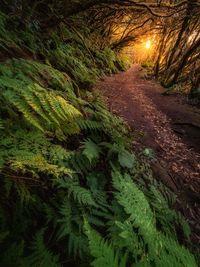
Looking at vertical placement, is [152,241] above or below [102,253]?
below

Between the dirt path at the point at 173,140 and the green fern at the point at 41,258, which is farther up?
the green fern at the point at 41,258

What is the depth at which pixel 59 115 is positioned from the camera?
1.77 m

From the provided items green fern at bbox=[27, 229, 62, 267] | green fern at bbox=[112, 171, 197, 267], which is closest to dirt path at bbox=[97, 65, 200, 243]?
green fern at bbox=[112, 171, 197, 267]

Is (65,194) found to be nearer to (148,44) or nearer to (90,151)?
(90,151)

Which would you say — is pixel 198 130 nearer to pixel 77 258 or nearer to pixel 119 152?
pixel 119 152

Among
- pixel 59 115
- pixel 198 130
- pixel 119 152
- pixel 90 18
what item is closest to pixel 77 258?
pixel 59 115

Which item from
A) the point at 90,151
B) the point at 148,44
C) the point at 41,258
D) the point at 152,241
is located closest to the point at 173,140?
the point at 90,151

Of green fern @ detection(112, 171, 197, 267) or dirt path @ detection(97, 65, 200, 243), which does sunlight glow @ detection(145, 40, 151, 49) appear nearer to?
dirt path @ detection(97, 65, 200, 243)

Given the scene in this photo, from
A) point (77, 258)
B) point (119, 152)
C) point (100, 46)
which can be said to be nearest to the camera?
point (77, 258)

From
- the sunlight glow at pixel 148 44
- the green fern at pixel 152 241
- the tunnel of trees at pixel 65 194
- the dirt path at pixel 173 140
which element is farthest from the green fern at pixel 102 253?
the sunlight glow at pixel 148 44

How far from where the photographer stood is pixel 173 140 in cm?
677

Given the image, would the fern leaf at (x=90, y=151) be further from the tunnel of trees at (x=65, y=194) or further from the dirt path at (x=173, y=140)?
the dirt path at (x=173, y=140)

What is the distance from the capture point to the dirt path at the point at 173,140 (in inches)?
178

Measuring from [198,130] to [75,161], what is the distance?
5524mm
